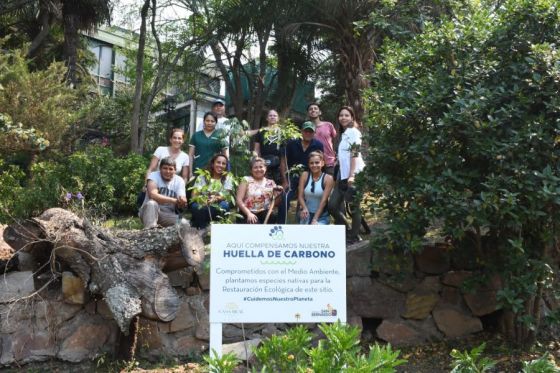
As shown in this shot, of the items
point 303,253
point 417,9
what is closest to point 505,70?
point 303,253

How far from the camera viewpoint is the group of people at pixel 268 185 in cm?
586

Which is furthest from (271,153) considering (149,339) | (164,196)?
(149,339)

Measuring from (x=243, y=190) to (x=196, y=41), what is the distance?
32.0ft

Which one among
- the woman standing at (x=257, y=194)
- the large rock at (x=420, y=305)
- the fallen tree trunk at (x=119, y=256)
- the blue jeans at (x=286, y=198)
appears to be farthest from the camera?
the blue jeans at (x=286, y=198)

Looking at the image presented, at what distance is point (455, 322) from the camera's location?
215 inches

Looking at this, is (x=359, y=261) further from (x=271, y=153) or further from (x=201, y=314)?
(x=271, y=153)

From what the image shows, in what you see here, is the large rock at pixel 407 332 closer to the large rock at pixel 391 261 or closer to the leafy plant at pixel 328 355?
the large rock at pixel 391 261

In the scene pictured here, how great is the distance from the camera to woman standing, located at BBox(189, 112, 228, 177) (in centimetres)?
703

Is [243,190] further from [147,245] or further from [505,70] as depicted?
[505,70]


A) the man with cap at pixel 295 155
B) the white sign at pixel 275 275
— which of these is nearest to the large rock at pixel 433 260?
the white sign at pixel 275 275

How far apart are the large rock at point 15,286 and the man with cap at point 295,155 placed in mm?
2680

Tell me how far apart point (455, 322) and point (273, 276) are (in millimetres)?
2204

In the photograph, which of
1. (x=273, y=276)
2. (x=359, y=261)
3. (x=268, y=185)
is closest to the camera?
(x=273, y=276)

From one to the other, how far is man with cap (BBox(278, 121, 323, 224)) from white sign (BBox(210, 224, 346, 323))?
196cm
